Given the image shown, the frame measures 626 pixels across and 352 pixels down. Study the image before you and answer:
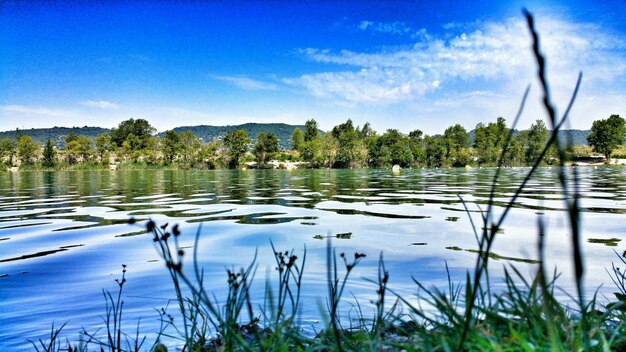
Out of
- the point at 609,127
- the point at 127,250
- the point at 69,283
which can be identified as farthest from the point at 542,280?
the point at 609,127

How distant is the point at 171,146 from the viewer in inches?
3846

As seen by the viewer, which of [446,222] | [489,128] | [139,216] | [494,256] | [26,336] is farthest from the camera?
[489,128]

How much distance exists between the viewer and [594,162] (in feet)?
312

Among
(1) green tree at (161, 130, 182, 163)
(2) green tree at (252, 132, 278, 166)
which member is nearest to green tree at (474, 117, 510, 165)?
(2) green tree at (252, 132, 278, 166)

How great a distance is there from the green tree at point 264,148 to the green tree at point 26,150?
46.4m

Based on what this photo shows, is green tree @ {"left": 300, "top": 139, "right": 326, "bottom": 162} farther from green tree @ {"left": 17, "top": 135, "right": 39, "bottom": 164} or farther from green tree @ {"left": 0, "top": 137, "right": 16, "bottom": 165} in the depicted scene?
green tree @ {"left": 0, "top": 137, "right": 16, "bottom": 165}

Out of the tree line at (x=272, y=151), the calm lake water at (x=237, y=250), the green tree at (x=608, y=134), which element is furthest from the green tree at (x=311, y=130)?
the calm lake water at (x=237, y=250)

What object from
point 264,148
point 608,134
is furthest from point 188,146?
point 608,134

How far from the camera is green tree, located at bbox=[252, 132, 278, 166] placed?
96.5 metres

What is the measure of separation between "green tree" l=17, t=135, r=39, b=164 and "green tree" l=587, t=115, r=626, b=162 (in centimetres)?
12103

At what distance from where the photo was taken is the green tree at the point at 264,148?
3799 inches

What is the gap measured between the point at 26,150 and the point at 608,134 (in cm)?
12239

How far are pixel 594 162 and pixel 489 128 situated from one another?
88.1 ft

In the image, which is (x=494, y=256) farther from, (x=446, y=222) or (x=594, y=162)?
(x=594, y=162)
